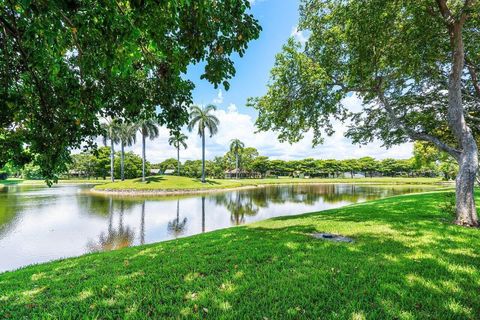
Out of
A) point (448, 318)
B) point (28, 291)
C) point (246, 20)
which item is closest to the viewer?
point (448, 318)

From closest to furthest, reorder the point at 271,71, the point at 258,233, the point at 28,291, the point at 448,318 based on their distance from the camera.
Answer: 1. the point at 448,318
2. the point at 28,291
3. the point at 258,233
4. the point at 271,71

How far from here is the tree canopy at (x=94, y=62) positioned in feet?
9.00

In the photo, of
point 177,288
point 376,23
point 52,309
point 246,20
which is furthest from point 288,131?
point 52,309

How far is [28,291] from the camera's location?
423 centimetres

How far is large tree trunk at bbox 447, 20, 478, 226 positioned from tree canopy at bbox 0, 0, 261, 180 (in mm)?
7715

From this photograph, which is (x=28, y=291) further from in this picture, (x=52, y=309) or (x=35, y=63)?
(x=35, y=63)

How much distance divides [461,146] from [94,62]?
10418mm

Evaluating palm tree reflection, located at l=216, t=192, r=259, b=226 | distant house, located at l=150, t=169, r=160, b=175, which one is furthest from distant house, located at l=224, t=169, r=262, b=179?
palm tree reflection, located at l=216, t=192, r=259, b=226

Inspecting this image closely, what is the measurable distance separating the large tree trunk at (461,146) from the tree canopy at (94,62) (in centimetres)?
772

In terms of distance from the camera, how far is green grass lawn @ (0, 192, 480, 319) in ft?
9.95

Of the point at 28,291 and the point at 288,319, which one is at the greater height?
the point at 288,319

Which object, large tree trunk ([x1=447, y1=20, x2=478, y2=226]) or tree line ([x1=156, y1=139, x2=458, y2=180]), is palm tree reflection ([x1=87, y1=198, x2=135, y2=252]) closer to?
large tree trunk ([x1=447, y1=20, x2=478, y2=226])

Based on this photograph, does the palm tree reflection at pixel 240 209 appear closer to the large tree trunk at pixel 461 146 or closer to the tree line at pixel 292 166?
the large tree trunk at pixel 461 146

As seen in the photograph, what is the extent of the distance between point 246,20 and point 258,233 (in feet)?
20.2
